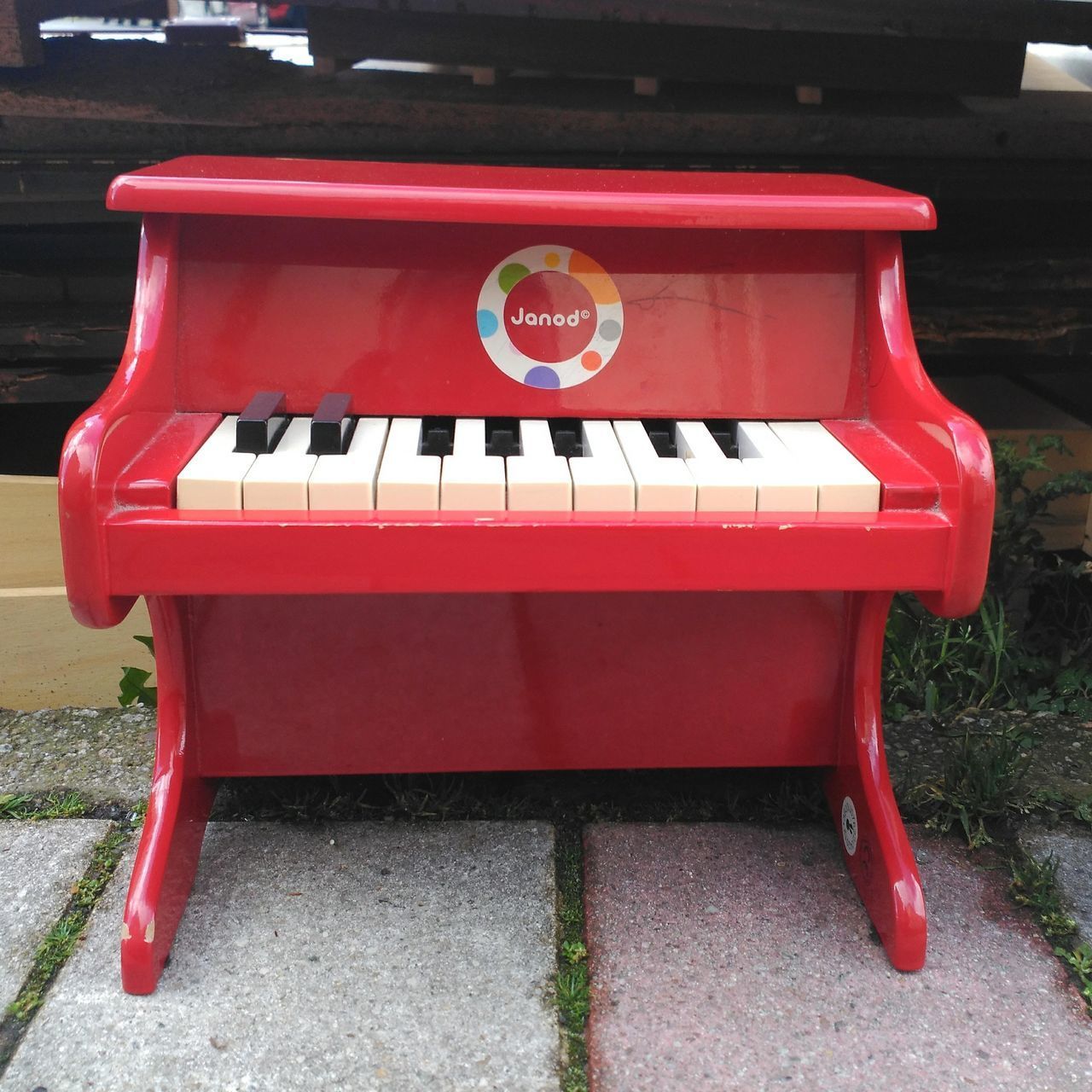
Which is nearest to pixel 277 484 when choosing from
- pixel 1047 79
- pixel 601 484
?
pixel 601 484

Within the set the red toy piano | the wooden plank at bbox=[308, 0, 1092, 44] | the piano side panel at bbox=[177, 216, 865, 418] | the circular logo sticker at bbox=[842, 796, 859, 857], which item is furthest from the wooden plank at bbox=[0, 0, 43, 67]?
the circular logo sticker at bbox=[842, 796, 859, 857]

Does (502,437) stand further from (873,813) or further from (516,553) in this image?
(873,813)

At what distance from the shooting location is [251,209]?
4.74 feet

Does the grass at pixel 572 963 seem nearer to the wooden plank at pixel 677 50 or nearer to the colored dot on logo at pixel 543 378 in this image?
the colored dot on logo at pixel 543 378

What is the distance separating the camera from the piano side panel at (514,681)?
1885 millimetres

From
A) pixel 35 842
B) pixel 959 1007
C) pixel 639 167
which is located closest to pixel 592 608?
pixel 959 1007

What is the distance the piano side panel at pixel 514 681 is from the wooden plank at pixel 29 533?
761mm

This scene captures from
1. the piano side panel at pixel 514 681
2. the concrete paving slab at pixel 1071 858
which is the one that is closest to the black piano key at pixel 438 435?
the piano side panel at pixel 514 681

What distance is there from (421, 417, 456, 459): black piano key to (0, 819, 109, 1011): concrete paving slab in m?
1.05

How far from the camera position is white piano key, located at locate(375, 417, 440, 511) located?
1341mm

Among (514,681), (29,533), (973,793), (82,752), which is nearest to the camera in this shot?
(514,681)

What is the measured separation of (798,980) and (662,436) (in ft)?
2.94

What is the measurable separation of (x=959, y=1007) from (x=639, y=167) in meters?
2.01

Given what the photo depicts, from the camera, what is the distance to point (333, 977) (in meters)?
1.70
